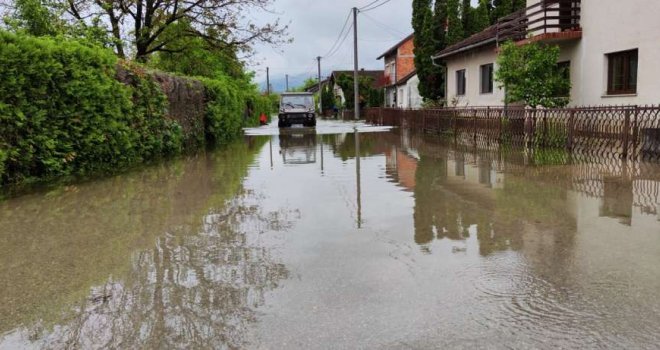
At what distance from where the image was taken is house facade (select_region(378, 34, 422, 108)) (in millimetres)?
44841

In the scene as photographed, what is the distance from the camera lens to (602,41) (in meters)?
16.7

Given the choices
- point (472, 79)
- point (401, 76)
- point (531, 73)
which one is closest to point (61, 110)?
point (531, 73)

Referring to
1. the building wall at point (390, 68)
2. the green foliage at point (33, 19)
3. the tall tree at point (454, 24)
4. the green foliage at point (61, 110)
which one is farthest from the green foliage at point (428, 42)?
the green foliage at point (61, 110)

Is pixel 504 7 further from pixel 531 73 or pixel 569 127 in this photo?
pixel 569 127

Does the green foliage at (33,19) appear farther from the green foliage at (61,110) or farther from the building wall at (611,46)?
the building wall at (611,46)

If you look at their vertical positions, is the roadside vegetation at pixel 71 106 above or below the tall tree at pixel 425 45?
below

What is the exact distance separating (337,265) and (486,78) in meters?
21.9

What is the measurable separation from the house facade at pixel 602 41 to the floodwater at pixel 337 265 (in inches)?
294

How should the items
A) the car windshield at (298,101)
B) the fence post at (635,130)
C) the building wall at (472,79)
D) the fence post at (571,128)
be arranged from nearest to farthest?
the fence post at (635,130) → the fence post at (571,128) → the building wall at (472,79) → the car windshield at (298,101)

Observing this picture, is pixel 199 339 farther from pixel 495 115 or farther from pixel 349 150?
pixel 495 115

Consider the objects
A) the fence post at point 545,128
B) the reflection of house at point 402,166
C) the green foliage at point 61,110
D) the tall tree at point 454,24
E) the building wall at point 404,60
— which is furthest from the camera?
the building wall at point 404,60

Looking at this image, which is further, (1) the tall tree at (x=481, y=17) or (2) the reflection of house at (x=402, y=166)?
(1) the tall tree at (x=481, y=17)

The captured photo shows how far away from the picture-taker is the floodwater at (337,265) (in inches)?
132

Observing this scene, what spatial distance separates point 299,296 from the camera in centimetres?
395
